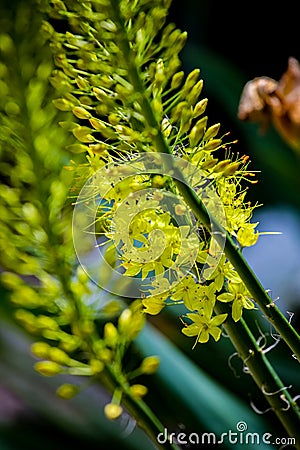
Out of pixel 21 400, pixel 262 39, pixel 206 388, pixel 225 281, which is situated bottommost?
pixel 21 400

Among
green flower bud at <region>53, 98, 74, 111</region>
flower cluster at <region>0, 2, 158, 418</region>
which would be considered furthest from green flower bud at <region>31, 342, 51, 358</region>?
green flower bud at <region>53, 98, 74, 111</region>

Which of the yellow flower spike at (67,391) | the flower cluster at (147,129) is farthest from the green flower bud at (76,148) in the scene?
the yellow flower spike at (67,391)

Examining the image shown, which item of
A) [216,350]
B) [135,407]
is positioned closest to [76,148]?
[135,407]

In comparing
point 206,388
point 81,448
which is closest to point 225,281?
point 206,388

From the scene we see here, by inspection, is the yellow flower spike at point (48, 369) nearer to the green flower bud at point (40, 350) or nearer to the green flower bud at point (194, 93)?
the green flower bud at point (40, 350)

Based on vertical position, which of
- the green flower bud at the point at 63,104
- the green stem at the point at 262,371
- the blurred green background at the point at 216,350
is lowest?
the blurred green background at the point at 216,350

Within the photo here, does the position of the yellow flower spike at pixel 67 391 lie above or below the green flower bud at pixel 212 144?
below

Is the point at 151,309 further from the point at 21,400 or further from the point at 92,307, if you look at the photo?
the point at 21,400
